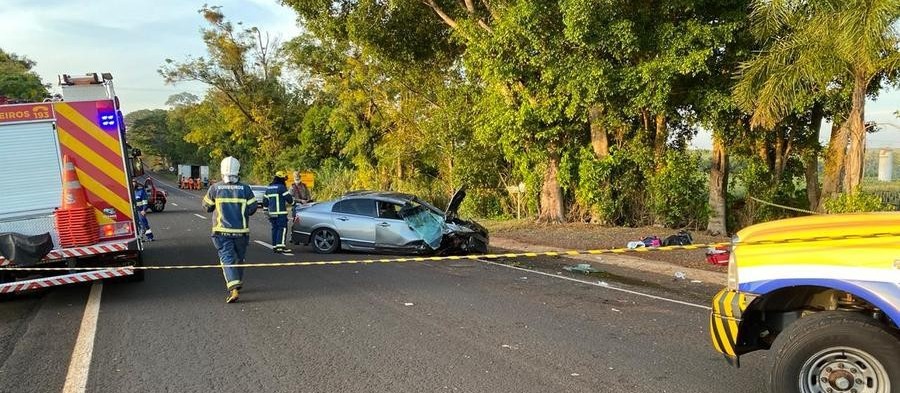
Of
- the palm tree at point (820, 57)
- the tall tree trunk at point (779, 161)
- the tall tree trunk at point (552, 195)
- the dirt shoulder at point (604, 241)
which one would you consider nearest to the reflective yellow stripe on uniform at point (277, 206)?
the dirt shoulder at point (604, 241)

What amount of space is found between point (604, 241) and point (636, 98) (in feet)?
10.6

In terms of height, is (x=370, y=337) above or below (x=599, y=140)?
below

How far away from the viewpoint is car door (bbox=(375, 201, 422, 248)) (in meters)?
12.3

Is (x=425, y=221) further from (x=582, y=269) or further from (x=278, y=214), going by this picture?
(x=582, y=269)

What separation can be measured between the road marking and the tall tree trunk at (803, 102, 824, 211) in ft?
51.4

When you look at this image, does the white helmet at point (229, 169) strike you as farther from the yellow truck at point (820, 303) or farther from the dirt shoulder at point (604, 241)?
the dirt shoulder at point (604, 241)

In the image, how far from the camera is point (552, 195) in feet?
61.1

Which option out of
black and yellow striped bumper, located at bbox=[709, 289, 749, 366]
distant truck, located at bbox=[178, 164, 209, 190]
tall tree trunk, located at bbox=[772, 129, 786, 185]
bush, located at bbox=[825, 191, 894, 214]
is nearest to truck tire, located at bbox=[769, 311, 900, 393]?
black and yellow striped bumper, located at bbox=[709, 289, 749, 366]

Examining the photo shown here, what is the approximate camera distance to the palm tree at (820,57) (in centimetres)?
1026

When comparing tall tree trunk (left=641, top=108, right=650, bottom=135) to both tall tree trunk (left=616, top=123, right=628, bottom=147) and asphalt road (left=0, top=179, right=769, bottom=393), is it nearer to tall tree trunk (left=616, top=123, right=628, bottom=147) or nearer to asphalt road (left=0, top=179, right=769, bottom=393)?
tall tree trunk (left=616, top=123, right=628, bottom=147)

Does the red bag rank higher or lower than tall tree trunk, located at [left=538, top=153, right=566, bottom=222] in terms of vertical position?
lower

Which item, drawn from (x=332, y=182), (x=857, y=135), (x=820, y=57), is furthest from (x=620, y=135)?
(x=332, y=182)

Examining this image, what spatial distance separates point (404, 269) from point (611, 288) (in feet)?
10.9

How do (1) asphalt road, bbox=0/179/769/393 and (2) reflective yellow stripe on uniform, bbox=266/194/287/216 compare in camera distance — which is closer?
(1) asphalt road, bbox=0/179/769/393
